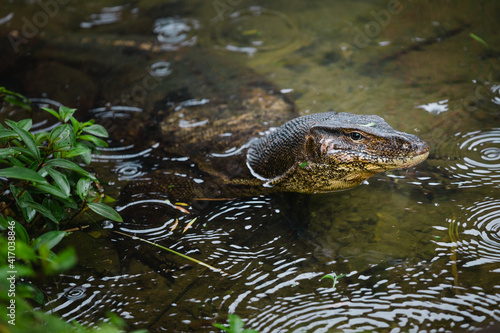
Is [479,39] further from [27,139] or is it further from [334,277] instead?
[27,139]

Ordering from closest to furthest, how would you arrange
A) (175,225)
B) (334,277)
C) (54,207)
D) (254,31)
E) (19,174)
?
(19,174), (334,277), (54,207), (175,225), (254,31)

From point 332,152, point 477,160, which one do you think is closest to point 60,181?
point 332,152

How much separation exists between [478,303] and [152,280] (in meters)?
2.37

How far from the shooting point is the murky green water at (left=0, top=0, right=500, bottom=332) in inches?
124

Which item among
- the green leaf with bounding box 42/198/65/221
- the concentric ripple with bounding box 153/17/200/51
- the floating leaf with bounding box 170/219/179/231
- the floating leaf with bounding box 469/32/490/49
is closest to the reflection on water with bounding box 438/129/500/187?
the floating leaf with bounding box 469/32/490/49

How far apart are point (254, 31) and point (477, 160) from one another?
406 centimetres

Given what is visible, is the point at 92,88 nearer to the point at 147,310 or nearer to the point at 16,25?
the point at 16,25

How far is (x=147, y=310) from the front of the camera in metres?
3.19

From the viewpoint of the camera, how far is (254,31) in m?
7.01

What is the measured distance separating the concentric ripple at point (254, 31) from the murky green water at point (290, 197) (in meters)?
0.03

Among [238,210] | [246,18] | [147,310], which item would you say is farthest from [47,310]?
[246,18]

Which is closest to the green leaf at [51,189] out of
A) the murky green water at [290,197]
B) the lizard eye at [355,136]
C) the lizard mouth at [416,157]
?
the murky green water at [290,197]

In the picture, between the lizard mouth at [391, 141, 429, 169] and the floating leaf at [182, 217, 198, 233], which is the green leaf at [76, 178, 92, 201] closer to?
the floating leaf at [182, 217, 198, 233]

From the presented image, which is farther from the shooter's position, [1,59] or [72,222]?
[1,59]
